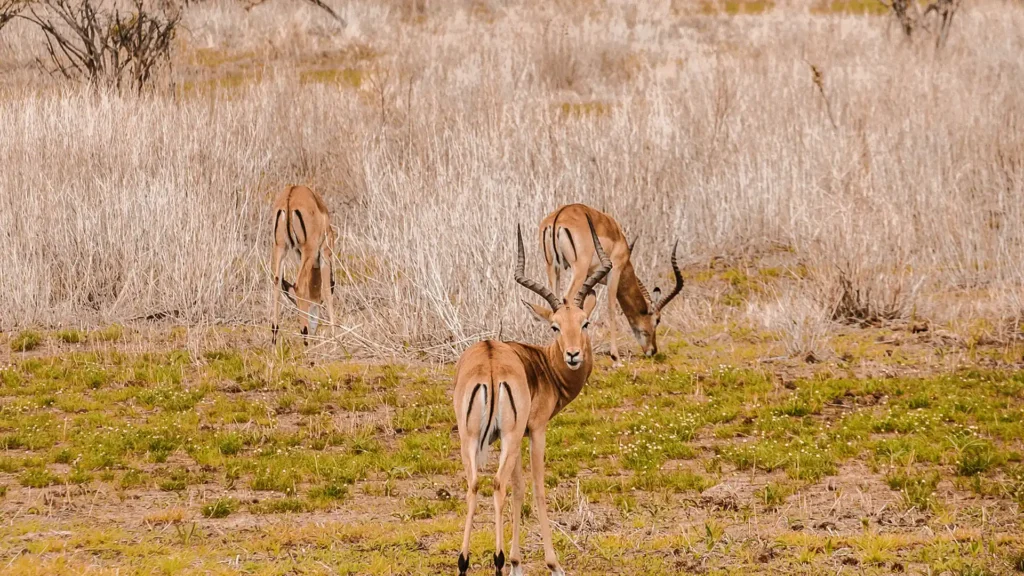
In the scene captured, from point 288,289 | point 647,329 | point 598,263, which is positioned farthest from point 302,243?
point 647,329

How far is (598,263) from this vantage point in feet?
38.7

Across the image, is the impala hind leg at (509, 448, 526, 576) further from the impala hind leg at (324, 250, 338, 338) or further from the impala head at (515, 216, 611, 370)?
the impala hind leg at (324, 250, 338, 338)

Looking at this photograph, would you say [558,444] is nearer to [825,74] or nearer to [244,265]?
[244,265]

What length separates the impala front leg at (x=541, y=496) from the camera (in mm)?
6430

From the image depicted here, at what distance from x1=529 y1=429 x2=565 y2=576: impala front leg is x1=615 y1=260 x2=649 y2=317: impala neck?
18.3 ft

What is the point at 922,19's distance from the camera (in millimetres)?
25875

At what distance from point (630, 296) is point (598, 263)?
0.67 meters

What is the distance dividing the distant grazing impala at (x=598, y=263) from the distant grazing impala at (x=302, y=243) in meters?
2.32

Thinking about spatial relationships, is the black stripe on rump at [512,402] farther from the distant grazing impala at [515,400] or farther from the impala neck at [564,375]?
the impala neck at [564,375]

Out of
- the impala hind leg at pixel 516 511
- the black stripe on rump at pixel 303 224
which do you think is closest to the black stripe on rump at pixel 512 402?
the impala hind leg at pixel 516 511

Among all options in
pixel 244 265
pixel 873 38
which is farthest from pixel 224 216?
pixel 873 38

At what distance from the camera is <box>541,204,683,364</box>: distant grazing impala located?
11617mm

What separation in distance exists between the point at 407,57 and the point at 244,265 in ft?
41.9

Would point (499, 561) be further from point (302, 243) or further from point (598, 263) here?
point (302, 243)
